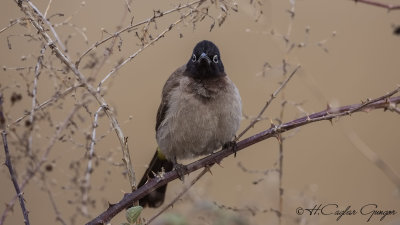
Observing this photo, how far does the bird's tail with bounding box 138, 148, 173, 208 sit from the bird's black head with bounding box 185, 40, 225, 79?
767 millimetres

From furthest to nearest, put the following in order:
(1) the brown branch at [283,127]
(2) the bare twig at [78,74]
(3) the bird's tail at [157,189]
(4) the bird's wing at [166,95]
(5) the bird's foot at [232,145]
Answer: (4) the bird's wing at [166,95]
(3) the bird's tail at [157,189]
(5) the bird's foot at [232,145]
(2) the bare twig at [78,74]
(1) the brown branch at [283,127]

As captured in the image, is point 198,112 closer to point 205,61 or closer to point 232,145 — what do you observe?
point 205,61

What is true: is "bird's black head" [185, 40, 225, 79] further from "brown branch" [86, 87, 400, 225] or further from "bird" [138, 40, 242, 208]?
"brown branch" [86, 87, 400, 225]

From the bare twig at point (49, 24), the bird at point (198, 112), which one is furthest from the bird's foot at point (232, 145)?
the bare twig at point (49, 24)

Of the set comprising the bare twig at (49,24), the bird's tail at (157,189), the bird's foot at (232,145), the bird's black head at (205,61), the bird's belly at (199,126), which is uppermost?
the bare twig at (49,24)

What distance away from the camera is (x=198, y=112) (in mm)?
4441

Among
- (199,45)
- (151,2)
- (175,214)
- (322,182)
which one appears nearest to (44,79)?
(151,2)

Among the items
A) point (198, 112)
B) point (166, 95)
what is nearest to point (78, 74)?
point (198, 112)

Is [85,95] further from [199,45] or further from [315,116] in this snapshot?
[199,45]

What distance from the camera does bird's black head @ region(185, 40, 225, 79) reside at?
178 inches

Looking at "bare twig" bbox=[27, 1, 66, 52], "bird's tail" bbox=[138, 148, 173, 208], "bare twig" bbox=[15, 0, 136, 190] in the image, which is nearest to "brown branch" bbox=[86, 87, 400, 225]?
"bare twig" bbox=[15, 0, 136, 190]

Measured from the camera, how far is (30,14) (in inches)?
109

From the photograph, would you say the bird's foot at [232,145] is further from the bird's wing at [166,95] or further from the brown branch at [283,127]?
the bird's wing at [166,95]

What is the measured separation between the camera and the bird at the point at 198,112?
4445mm
